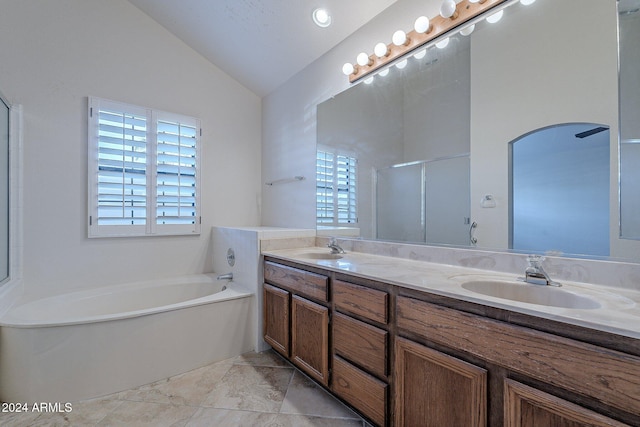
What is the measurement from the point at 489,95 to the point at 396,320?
1253 millimetres

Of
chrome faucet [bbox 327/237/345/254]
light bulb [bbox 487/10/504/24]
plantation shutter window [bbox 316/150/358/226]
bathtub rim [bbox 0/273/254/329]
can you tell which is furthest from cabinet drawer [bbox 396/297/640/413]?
bathtub rim [bbox 0/273/254/329]

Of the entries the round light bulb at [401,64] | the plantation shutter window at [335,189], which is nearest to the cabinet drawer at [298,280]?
the plantation shutter window at [335,189]

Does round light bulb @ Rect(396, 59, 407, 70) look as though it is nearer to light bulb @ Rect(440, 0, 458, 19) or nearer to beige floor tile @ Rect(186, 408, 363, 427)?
light bulb @ Rect(440, 0, 458, 19)

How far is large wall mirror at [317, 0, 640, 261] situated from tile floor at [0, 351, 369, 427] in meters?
1.13

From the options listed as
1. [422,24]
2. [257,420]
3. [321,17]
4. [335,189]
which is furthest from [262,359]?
[321,17]

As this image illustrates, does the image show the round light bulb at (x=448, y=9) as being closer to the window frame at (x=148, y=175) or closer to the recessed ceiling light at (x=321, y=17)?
the recessed ceiling light at (x=321, y=17)

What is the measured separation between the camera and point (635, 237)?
1.09 metres

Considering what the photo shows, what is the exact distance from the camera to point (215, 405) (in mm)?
1660

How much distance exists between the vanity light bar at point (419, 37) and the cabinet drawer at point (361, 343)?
1688mm

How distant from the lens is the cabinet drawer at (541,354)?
712 millimetres

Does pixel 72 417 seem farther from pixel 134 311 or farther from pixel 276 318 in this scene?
pixel 276 318

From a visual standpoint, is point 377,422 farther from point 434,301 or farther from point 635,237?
point 635,237

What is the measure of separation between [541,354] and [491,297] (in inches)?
7.9

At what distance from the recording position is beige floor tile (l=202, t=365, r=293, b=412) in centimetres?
167
